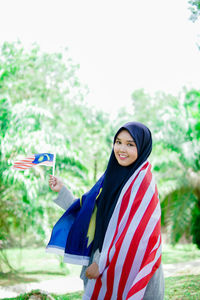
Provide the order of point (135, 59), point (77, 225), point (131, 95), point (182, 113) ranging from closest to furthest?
point (77, 225), point (182, 113), point (135, 59), point (131, 95)

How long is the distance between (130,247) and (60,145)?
5042mm

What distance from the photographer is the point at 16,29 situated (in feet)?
50.9

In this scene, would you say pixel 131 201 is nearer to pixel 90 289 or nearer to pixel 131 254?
pixel 131 254

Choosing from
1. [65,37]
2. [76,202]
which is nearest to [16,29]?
[65,37]

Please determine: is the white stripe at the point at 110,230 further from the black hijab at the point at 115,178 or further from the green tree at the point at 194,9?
the green tree at the point at 194,9

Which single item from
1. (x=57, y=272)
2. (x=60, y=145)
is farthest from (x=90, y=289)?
(x=57, y=272)

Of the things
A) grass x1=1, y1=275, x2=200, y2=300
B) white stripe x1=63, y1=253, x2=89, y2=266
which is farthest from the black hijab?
grass x1=1, y1=275, x2=200, y2=300

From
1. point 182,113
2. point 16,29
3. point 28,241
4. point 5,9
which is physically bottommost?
point 28,241

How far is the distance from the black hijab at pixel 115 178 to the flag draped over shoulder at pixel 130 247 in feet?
0.31

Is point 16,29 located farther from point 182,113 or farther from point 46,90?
point 182,113

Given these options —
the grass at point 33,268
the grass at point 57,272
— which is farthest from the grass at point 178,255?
the grass at point 33,268

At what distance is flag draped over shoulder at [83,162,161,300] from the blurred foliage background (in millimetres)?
2392

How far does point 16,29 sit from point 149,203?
593 inches

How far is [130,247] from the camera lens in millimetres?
2066
